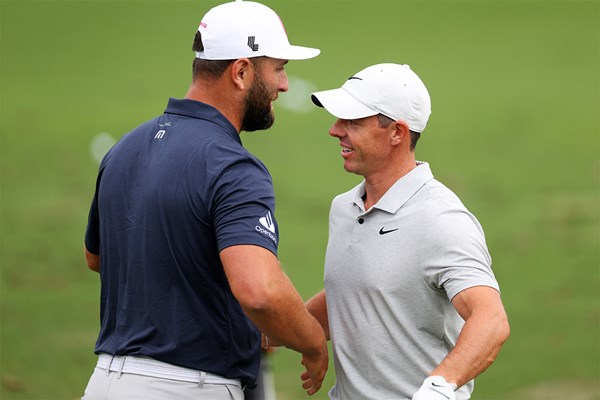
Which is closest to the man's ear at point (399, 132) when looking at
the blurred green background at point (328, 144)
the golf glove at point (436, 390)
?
the golf glove at point (436, 390)

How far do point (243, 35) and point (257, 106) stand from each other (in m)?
0.25

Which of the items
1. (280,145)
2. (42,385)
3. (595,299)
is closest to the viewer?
(42,385)

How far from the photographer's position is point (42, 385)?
741 centimetres

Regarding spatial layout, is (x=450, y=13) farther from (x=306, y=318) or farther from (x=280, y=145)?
(x=306, y=318)

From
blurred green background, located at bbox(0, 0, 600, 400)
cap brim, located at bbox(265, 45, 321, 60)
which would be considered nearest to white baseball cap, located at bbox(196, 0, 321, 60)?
cap brim, located at bbox(265, 45, 321, 60)

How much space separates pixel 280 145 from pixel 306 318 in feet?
35.3

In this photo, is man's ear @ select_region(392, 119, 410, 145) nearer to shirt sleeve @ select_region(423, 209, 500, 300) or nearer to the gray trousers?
shirt sleeve @ select_region(423, 209, 500, 300)

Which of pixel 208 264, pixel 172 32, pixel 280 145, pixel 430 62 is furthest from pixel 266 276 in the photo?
pixel 172 32

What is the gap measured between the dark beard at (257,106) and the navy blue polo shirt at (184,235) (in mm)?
121

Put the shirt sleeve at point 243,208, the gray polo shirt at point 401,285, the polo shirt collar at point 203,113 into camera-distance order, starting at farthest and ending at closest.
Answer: the polo shirt collar at point 203,113, the gray polo shirt at point 401,285, the shirt sleeve at point 243,208

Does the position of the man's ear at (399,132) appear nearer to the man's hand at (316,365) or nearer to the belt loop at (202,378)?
the man's hand at (316,365)

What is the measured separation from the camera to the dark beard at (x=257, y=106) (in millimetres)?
3924

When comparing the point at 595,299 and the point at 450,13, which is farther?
the point at 450,13

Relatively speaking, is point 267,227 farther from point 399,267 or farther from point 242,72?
point 242,72
